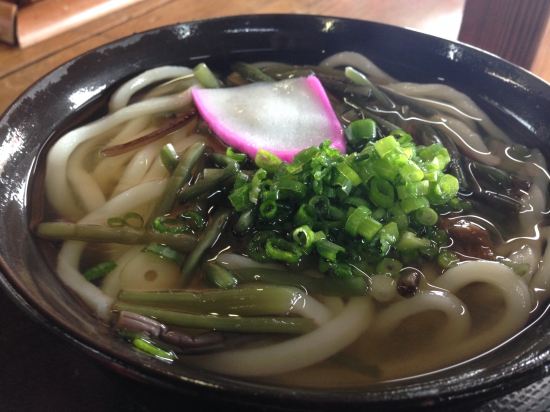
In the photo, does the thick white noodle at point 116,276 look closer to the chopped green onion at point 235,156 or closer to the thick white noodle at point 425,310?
the chopped green onion at point 235,156

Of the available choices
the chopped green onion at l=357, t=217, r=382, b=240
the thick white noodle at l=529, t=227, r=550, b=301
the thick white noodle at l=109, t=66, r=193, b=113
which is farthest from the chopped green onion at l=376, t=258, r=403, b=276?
the thick white noodle at l=109, t=66, r=193, b=113

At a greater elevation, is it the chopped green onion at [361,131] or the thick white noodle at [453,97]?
the thick white noodle at [453,97]

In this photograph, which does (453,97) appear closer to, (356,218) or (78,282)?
(356,218)

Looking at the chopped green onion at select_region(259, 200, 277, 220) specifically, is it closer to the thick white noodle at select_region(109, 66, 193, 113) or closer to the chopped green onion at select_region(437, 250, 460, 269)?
the chopped green onion at select_region(437, 250, 460, 269)

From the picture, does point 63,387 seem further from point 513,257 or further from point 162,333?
point 513,257

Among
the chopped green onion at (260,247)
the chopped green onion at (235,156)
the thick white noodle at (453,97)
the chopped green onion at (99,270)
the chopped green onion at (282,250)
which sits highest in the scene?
the thick white noodle at (453,97)

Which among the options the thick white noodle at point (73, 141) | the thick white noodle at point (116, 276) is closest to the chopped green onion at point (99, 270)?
the thick white noodle at point (116, 276)

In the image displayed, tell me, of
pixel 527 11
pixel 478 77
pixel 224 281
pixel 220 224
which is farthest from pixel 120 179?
pixel 527 11
